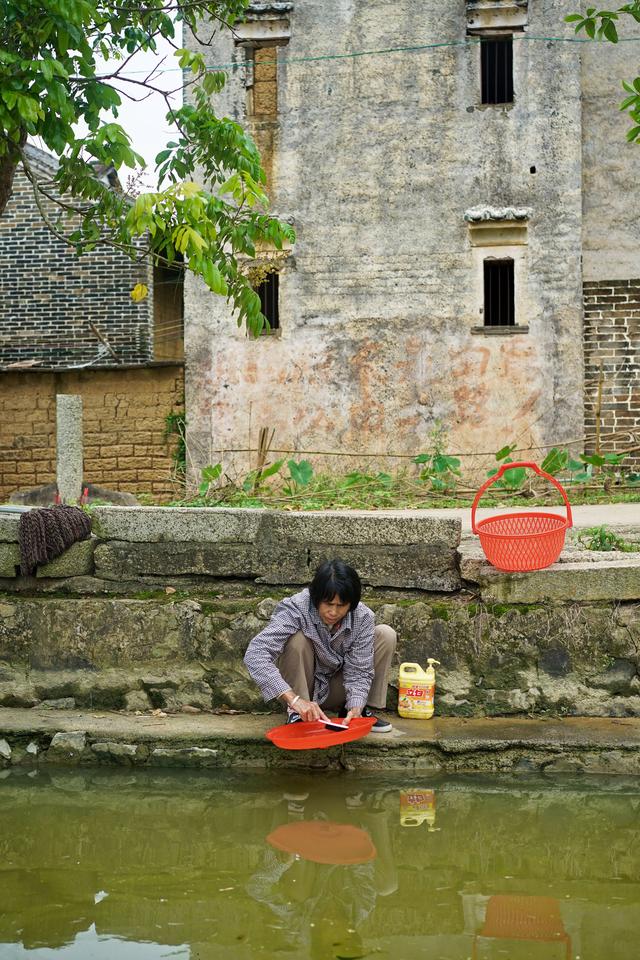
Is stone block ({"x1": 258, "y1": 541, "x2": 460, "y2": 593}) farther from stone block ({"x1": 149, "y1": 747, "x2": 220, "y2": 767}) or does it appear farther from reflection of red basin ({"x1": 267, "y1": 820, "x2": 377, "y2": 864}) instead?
reflection of red basin ({"x1": 267, "y1": 820, "x2": 377, "y2": 864})

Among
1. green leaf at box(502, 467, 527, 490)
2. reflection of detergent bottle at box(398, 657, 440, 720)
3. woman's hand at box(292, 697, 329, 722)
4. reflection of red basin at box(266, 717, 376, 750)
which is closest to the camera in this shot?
reflection of red basin at box(266, 717, 376, 750)

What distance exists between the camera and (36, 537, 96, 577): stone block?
578cm

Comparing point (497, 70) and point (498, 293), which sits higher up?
point (497, 70)

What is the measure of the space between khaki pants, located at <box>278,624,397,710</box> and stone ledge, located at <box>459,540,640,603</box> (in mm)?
729

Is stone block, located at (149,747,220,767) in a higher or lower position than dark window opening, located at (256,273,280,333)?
lower

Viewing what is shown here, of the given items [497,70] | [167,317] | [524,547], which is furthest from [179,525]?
[167,317]

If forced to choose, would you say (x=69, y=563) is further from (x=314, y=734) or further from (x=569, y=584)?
(x=569, y=584)

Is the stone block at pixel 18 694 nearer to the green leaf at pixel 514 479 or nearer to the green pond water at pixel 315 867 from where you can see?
the green pond water at pixel 315 867

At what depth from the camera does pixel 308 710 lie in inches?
183

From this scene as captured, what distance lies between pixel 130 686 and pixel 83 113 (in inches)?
128

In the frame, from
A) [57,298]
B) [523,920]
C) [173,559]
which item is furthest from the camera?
[57,298]

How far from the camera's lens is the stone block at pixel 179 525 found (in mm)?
5648

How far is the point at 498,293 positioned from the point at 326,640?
994 centimetres

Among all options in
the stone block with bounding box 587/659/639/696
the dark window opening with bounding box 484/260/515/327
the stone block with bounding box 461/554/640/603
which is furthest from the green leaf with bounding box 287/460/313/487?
the stone block with bounding box 587/659/639/696
